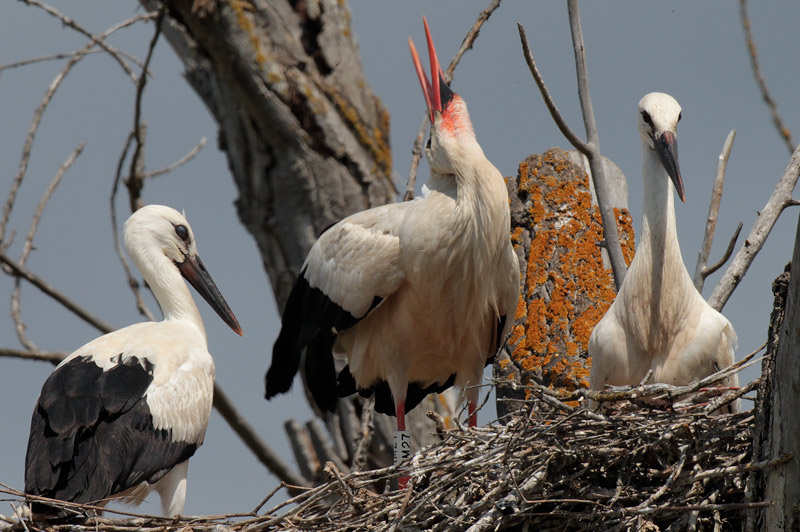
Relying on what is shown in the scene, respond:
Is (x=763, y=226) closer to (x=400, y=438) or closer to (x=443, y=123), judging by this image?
(x=443, y=123)

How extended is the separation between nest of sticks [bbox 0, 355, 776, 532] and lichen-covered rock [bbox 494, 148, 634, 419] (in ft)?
4.03

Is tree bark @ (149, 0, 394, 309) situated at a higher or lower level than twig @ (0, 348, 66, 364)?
higher

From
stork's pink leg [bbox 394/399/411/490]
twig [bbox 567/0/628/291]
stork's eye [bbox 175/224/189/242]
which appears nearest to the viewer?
twig [bbox 567/0/628/291]

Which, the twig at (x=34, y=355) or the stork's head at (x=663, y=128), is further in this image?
the twig at (x=34, y=355)

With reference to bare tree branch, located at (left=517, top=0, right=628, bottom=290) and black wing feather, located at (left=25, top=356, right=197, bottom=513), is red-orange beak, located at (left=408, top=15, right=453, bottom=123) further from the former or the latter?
black wing feather, located at (left=25, top=356, right=197, bottom=513)

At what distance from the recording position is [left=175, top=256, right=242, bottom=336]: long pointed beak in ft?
20.0

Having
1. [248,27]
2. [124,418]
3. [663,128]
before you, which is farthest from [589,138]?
[248,27]

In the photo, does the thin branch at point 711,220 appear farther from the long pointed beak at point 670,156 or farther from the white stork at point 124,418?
the white stork at point 124,418

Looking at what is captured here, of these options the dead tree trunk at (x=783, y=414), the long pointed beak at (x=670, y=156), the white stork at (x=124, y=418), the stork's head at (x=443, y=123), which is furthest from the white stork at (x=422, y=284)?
the dead tree trunk at (x=783, y=414)

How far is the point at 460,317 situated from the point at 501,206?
587 mm

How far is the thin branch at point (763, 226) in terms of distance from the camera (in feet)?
15.1

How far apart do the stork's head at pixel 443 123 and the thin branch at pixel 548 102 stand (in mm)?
529

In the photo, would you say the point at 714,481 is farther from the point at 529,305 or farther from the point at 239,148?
the point at 239,148

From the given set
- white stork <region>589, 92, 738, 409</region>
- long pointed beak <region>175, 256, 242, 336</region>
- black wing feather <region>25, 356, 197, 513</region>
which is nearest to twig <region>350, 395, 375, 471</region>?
long pointed beak <region>175, 256, 242, 336</region>
